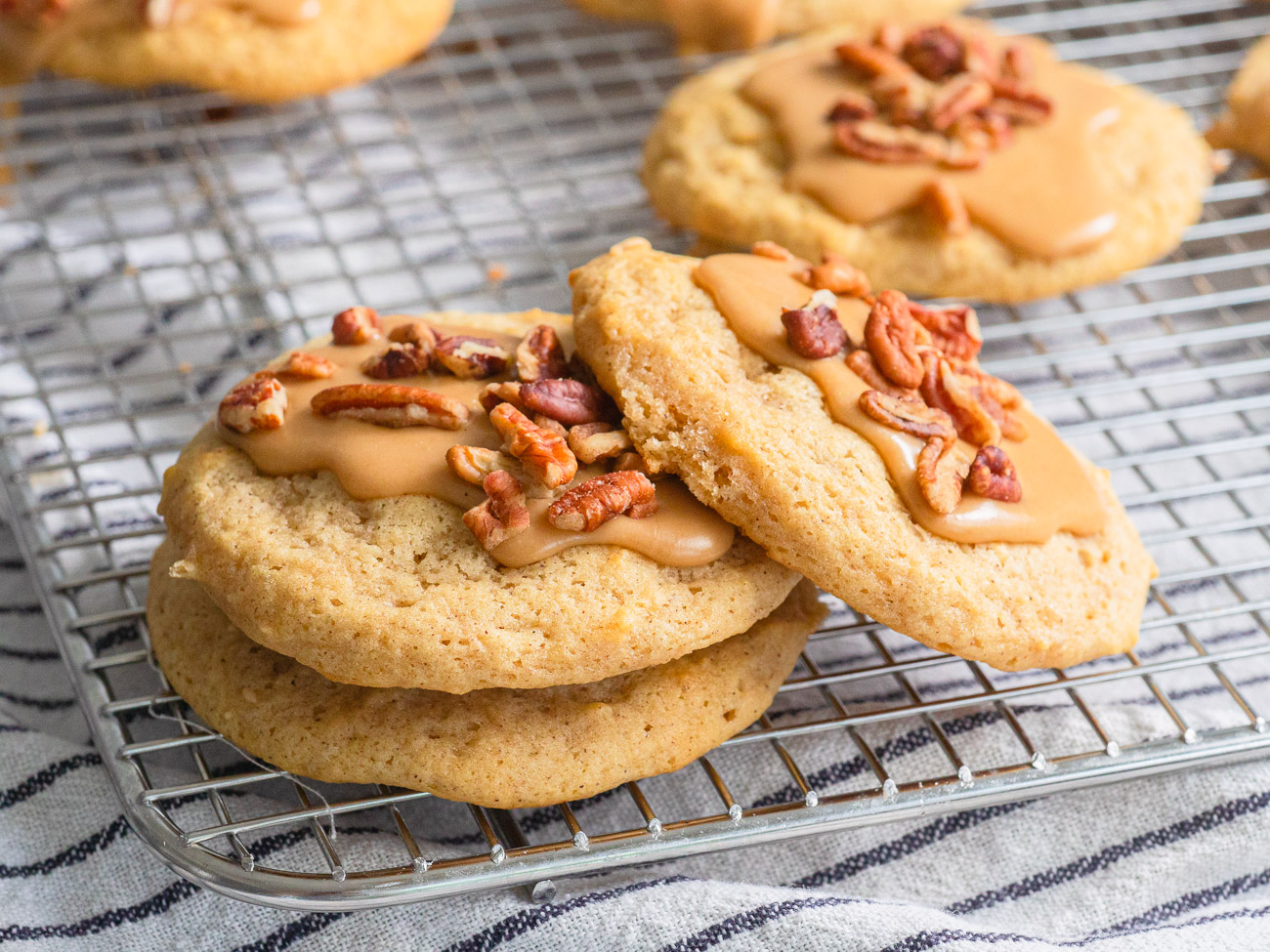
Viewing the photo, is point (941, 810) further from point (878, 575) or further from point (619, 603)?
point (619, 603)

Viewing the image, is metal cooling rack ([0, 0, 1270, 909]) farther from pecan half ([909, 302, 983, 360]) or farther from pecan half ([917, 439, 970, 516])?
pecan half ([909, 302, 983, 360])

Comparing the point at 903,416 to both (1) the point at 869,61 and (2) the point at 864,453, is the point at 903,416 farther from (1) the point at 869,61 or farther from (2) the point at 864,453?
(1) the point at 869,61

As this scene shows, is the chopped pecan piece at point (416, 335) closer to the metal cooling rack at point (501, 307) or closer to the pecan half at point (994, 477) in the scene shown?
the metal cooling rack at point (501, 307)

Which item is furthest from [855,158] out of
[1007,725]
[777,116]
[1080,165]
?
[1007,725]

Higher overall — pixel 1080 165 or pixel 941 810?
pixel 1080 165

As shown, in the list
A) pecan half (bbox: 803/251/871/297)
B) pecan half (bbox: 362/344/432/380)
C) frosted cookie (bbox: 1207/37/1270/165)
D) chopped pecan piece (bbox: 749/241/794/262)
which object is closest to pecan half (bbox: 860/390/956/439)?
pecan half (bbox: 803/251/871/297)

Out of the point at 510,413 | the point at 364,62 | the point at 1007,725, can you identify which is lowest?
the point at 1007,725
